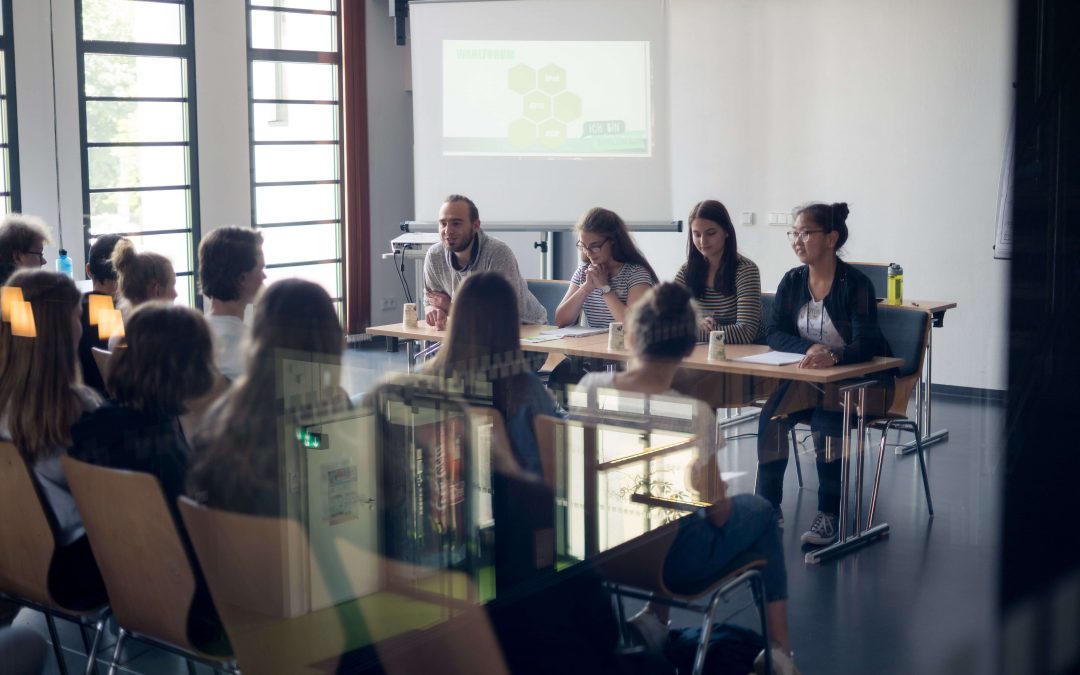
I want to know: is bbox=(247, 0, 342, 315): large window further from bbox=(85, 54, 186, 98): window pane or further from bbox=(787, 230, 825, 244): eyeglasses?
bbox=(787, 230, 825, 244): eyeglasses

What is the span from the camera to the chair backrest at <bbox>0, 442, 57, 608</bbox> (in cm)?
214

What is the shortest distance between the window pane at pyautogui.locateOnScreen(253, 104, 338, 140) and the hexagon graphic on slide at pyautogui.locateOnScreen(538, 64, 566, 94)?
1.31ft

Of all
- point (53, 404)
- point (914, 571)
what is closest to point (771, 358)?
point (914, 571)

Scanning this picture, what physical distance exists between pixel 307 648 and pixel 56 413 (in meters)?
0.80

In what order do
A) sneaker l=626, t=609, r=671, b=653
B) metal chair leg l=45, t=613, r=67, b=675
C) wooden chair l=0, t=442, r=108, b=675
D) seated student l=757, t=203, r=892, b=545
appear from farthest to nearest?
metal chair leg l=45, t=613, r=67, b=675 → wooden chair l=0, t=442, r=108, b=675 → sneaker l=626, t=609, r=671, b=653 → seated student l=757, t=203, r=892, b=545

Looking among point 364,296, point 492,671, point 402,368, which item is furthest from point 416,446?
point 492,671

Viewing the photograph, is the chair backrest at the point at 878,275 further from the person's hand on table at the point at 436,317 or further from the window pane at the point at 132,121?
the window pane at the point at 132,121

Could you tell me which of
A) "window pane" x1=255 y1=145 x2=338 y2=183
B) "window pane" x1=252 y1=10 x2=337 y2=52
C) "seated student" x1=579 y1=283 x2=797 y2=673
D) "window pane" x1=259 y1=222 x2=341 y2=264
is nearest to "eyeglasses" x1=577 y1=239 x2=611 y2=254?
"seated student" x1=579 y1=283 x2=797 y2=673

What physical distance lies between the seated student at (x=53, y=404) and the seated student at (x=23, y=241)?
8cm

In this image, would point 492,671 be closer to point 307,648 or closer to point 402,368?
point 307,648

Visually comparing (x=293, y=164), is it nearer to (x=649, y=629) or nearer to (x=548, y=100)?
(x=548, y=100)

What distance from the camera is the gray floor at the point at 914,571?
156cm

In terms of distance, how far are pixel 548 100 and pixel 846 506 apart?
2.92ft

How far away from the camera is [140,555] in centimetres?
188
